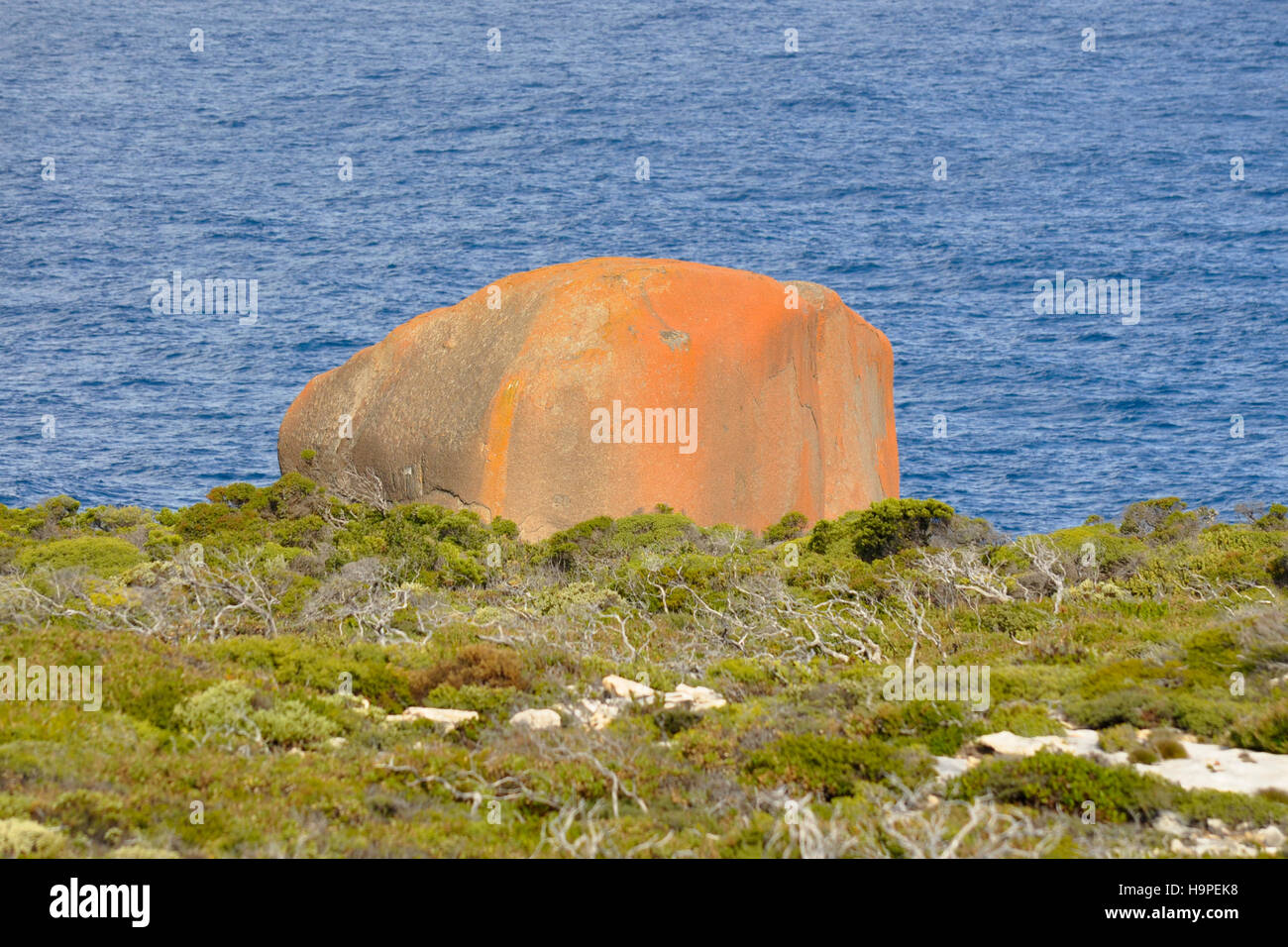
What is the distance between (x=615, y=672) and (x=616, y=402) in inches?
346

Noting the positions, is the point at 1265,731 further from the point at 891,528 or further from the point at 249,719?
the point at 891,528

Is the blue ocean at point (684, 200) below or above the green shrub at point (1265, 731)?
above

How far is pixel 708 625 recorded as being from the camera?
14492 millimetres

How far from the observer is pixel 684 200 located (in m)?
70.3

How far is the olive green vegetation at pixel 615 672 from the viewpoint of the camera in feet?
23.9

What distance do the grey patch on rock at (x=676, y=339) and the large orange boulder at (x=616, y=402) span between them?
1.1 inches

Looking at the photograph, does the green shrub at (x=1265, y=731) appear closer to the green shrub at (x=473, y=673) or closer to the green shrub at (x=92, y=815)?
the green shrub at (x=473, y=673)

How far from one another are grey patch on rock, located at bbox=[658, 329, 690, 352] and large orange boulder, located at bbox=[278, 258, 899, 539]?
0.10 feet

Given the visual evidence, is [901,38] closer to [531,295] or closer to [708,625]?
[531,295]

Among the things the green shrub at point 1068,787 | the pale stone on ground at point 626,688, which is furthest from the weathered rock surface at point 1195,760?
the pale stone on ground at point 626,688

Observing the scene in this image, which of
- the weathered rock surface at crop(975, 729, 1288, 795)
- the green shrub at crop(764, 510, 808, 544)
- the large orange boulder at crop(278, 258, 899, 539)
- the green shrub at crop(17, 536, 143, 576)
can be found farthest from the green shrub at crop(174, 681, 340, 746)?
the green shrub at crop(764, 510, 808, 544)

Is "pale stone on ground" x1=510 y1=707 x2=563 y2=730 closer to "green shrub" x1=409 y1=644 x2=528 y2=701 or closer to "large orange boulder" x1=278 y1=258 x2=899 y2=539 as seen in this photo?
"green shrub" x1=409 y1=644 x2=528 y2=701
